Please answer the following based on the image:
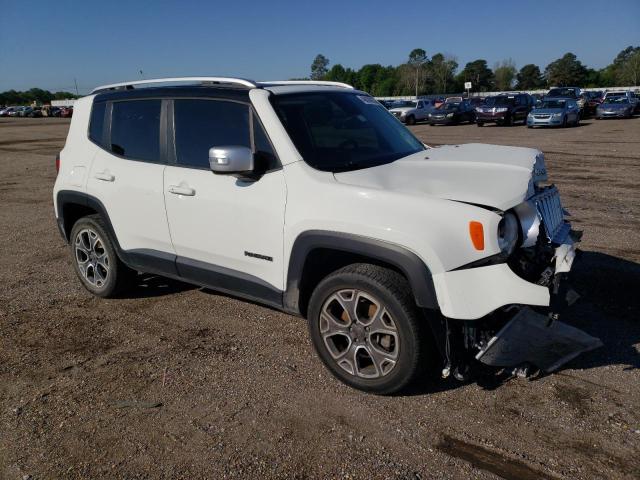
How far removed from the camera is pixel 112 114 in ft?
15.6

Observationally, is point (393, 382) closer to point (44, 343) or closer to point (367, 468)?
point (367, 468)

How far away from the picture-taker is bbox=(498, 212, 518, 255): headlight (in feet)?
9.74

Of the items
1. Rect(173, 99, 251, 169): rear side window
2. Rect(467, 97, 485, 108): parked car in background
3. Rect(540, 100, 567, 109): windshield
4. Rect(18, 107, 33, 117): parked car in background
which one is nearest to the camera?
Rect(173, 99, 251, 169): rear side window

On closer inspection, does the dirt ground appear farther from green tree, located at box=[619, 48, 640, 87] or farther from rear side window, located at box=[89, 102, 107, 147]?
green tree, located at box=[619, 48, 640, 87]

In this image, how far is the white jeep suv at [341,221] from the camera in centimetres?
296

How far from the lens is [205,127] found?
13.2 ft

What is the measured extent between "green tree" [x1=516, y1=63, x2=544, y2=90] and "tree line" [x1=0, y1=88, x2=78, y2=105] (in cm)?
11405

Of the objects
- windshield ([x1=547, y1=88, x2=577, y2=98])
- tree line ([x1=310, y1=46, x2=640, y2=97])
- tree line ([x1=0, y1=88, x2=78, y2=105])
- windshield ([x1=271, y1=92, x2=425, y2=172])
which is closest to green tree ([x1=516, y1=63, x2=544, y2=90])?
tree line ([x1=310, y1=46, x2=640, y2=97])

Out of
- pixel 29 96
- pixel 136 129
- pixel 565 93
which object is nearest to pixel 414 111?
pixel 565 93

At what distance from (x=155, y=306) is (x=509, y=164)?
3309mm

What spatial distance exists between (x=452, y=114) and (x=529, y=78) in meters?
117

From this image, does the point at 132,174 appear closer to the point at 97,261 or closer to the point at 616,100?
the point at 97,261

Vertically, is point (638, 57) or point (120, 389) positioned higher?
point (638, 57)

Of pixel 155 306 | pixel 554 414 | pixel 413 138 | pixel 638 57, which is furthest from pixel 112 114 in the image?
pixel 638 57
